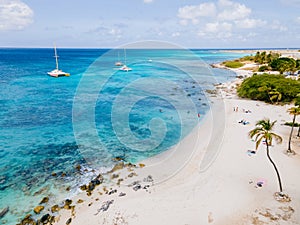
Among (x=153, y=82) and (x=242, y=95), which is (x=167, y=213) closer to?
(x=242, y=95)

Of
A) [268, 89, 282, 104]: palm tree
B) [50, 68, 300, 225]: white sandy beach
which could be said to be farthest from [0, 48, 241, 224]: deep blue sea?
[268, 89, 282, 104]: palm tree

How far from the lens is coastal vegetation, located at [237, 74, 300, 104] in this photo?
4241 centimetres

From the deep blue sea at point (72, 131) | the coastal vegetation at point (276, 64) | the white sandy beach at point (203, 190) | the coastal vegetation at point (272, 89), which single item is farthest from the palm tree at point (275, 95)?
the coastal vegetation at point (276, 64)

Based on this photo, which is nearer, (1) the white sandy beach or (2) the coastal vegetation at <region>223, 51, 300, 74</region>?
(1) the white sandy beach

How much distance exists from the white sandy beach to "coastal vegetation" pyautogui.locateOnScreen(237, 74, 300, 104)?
16886 mm

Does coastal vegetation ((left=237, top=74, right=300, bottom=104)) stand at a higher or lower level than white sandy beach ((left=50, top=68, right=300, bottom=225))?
higher

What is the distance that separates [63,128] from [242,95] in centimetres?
3845

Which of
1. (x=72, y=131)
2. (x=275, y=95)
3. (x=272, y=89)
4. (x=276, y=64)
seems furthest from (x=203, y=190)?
(x=276, y=64)

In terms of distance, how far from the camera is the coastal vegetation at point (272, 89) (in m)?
42.4

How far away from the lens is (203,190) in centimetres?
1884

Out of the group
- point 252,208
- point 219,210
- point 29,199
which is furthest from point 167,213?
point 29,199

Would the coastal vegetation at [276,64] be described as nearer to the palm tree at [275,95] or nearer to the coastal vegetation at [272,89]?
the coastal vegetation at [272,89]

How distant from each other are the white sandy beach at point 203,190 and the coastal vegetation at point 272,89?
1689 centimetres

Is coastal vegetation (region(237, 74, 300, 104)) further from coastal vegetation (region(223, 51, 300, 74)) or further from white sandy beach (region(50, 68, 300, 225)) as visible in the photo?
coastal vegetation (region(223, 51, 300, 74))
